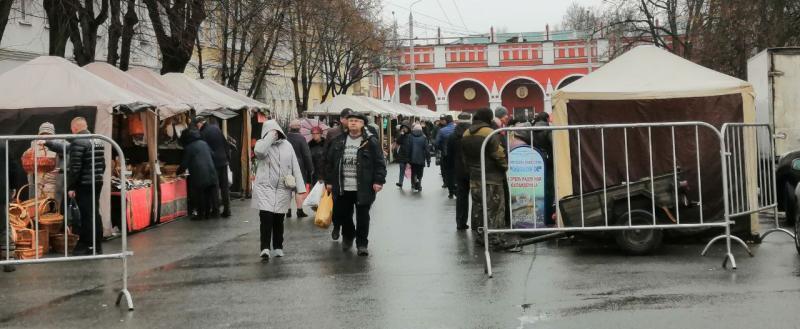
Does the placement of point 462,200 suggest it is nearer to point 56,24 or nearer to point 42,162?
Answer: point 42,162

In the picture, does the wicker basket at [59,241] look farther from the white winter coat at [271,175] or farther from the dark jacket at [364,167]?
the dark jacket at [364,167]

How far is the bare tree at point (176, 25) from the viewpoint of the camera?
2309 cm

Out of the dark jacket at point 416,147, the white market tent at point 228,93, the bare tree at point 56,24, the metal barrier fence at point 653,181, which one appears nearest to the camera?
the metal barrier fence at point 653,181

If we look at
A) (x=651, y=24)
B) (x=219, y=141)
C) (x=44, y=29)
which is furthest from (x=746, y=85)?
(x=651, y=24)

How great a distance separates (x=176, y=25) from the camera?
A: 23234 mm

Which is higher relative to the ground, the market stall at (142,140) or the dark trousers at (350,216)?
the market stall at (142,140)

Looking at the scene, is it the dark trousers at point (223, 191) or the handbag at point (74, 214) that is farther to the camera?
the dark trousers at point (223, 191)

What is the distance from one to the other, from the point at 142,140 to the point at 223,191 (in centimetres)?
183

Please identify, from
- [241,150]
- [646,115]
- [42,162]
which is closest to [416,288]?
[646,115]

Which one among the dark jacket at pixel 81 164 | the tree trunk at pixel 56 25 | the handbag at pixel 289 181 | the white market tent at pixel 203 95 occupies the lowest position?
the handbag at pixel 289 181

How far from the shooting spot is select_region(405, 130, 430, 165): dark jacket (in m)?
25.7

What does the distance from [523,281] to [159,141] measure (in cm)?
1191

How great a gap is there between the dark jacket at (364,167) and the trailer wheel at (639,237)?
2669 mm

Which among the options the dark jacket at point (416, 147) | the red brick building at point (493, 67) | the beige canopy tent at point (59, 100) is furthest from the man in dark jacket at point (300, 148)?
the red brick building at point (493, 67)
